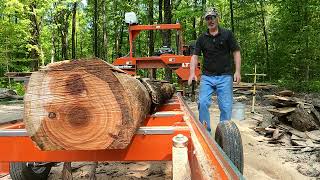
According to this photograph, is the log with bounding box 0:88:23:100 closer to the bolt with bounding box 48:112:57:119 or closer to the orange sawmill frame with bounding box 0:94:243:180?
the orange sawmill frame with bounding box 0:94:243:180

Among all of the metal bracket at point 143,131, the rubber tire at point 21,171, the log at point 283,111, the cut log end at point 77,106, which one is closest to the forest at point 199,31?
the log at point 283,111

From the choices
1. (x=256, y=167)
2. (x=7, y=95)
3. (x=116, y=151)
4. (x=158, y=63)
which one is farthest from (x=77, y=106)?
(x=7, y=95)

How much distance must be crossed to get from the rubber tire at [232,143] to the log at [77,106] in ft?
4.25

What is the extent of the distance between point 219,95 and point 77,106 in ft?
11.9

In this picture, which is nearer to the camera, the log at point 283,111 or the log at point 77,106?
the log at point 77,106

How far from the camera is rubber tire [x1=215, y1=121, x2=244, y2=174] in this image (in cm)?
352

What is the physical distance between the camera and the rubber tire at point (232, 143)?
3521 millimetres

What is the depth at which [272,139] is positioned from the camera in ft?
27.4

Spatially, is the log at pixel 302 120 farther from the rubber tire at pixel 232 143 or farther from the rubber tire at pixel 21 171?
the rubber tire at pixel 21 171

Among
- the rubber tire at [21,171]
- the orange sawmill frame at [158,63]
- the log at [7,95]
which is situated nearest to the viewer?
the rubber tire at [21,171]

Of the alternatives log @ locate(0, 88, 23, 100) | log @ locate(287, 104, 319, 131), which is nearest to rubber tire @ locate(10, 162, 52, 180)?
log @ locate(287, 104, 319, 131)

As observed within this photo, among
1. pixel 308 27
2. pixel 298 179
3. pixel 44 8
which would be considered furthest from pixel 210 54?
pixel 44 8

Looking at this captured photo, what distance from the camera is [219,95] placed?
5.90 m

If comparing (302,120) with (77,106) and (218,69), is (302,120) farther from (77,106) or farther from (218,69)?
(77,106)
